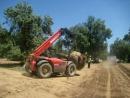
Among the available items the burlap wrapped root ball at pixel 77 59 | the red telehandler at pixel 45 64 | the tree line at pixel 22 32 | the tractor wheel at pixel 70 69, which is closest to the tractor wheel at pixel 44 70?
the red telehandler at pixel 45 64

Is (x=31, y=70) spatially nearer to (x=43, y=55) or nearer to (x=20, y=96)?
(x=43, y=55)

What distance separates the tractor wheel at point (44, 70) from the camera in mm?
19938

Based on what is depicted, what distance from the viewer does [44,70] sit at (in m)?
20.3

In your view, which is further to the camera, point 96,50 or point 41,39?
point 96,50

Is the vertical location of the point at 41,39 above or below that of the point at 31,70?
above

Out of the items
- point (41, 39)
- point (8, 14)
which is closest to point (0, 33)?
point (8, 14)

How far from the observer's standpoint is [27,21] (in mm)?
36969

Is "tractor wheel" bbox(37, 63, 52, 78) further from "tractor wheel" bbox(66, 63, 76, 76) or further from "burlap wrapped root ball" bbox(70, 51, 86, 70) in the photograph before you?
"burlap wrapped root ball" bbox(70, 51, 86, 70)

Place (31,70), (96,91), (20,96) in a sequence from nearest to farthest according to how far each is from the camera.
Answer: (20,96)
(96,91)
(31,70)

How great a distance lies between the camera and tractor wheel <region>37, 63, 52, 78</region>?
1994cm

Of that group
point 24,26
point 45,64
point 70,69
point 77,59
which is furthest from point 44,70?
point 24,26

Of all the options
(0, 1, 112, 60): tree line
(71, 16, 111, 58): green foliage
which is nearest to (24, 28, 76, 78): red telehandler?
(0, 1, 112, 60): tree line

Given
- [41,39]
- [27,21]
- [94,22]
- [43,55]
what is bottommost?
[43,55]

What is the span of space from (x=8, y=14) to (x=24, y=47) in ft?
16.4
